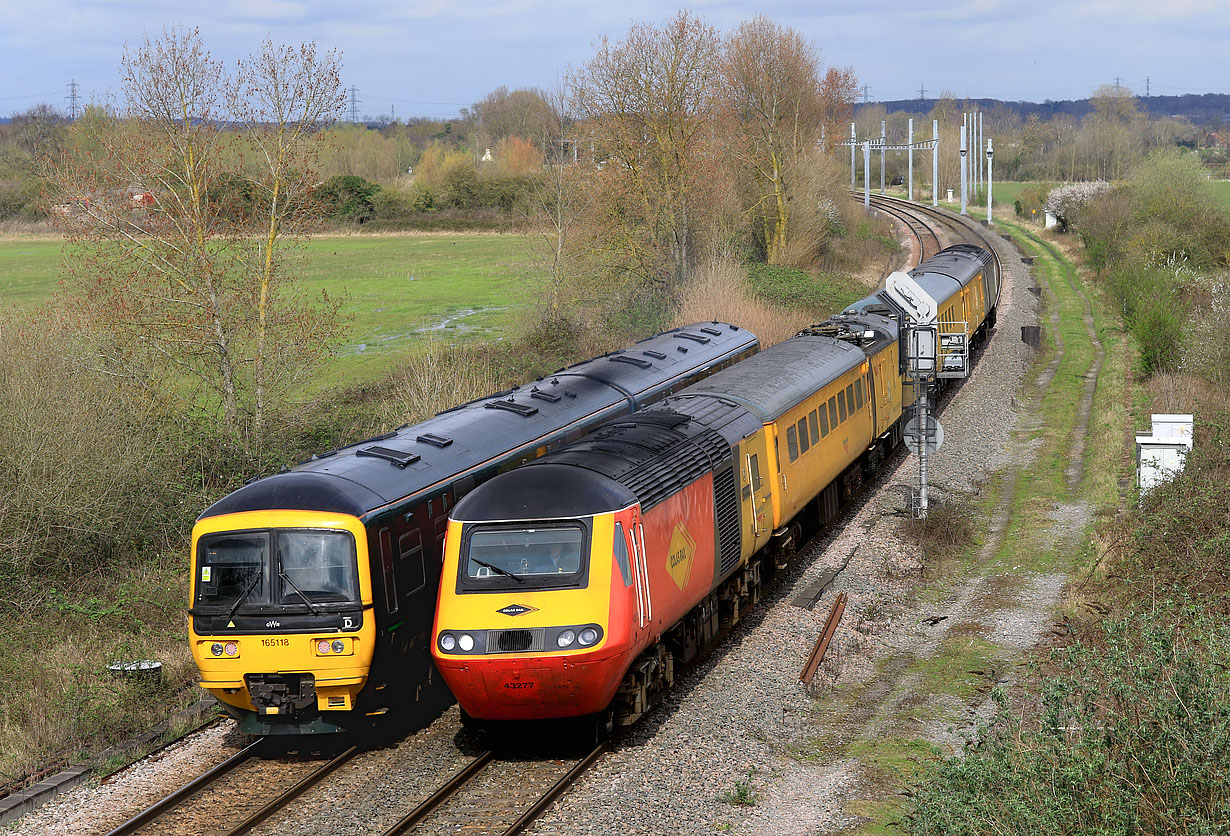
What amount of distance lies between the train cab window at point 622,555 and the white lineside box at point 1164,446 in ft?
36.5

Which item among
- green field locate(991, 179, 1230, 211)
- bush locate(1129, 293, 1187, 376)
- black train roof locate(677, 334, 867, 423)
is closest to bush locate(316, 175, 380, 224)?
green field locate(991, 179, 1230, 211)

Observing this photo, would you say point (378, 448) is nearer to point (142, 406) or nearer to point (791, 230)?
point (142, 406)

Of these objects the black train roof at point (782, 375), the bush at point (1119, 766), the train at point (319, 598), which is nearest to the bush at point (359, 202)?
the black train roof at point (782, 375)

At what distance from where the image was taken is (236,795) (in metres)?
10.7

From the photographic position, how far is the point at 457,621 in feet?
34.4

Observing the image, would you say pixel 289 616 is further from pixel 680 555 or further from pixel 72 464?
pixel 72 464

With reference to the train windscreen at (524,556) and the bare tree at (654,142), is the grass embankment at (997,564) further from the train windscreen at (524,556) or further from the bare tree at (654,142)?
the bare tree at (654,142)

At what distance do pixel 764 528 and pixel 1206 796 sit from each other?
826 centimetres

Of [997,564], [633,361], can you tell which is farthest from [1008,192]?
[997,564]

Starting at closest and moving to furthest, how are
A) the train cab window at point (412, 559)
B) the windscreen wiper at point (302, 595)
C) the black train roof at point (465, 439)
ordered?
the windscreen wiper at point (302, 595) → the black train roof at point (465, 439) → the train cab window at point (412, 559)

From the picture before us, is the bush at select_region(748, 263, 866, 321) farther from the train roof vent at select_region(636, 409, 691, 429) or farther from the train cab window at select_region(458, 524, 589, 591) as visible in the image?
the train cab window at select_region(458, 524, 589, 591)

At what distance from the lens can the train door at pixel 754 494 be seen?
14469mm

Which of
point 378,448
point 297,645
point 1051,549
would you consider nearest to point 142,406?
point 378,448

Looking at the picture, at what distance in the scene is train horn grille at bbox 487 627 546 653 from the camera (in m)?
10.3
